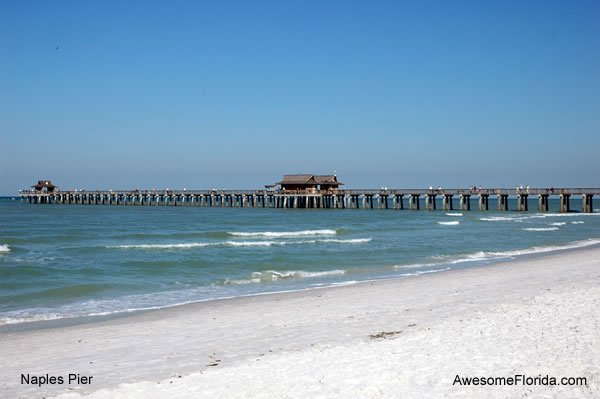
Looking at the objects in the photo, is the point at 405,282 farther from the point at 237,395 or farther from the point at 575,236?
the point at 575,236

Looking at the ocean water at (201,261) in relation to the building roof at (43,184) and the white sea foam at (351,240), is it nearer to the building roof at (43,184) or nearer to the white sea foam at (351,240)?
the white sea foam at (351,240)

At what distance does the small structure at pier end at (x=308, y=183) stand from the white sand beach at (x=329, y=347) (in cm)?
5789

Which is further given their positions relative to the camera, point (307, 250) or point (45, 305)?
point (307, 250)

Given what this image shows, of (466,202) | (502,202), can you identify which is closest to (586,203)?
(502,202)

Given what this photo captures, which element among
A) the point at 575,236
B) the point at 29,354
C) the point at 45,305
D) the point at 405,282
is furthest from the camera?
the point at 575,236

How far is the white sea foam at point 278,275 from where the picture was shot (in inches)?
641

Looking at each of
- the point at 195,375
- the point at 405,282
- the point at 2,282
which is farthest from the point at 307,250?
the point at 195,375

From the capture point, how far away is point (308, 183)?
7062 centimetres

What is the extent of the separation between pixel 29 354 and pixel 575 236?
1180 inches

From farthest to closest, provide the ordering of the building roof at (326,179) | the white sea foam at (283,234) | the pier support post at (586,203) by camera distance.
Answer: the building roof at (326,179) → the pier support post at (586,203) → the white sea foam at (283,234)

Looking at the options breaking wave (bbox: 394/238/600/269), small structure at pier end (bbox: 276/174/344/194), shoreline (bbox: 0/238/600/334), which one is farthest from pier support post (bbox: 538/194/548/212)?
shoreline (bbox: 0/238/600/334)

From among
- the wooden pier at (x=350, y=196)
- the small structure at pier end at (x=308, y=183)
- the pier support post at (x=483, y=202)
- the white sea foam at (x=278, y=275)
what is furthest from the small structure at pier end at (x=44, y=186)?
the white sea foam at (x=278, y=275)

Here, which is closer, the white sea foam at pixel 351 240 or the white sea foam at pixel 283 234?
the white sea foam at pixel 351 240

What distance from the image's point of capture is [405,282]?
1509cm
